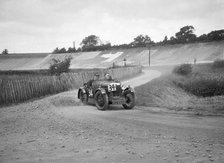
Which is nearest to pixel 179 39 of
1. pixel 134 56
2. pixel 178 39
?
pixel 178 39

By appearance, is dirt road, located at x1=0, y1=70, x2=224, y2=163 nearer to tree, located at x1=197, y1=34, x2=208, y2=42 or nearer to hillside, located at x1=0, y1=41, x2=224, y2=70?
hillside, located at x1=0, y1=41, x2=224, y2=70

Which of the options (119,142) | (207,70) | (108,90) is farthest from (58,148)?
(207,70)

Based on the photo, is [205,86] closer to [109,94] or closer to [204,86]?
[204,86]

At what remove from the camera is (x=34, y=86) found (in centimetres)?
1788

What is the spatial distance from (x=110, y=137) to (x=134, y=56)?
6260cm

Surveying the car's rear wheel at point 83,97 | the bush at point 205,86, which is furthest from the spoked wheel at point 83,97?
the bush at point 205,86

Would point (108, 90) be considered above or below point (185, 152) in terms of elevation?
above

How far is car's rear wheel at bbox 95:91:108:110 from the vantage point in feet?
38.4

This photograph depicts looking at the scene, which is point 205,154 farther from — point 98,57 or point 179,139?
point 98,57

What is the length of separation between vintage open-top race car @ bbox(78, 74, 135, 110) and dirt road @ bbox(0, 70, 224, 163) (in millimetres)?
844

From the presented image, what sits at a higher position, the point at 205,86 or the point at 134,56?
the point at 134,56

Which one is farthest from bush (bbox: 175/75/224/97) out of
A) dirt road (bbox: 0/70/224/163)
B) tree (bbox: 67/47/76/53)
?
tree (bbox: 67/47/76/53)

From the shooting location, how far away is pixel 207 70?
38.5 m

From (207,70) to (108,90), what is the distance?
3037 centimetres
